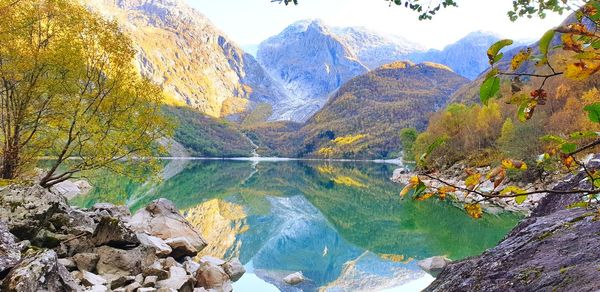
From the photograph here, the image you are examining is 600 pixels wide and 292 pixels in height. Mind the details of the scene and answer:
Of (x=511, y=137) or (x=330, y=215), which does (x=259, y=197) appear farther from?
(x=511, y=137)

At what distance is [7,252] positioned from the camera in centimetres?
739

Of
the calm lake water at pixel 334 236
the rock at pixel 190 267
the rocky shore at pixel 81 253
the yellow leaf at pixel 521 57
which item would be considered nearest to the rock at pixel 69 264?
the rocky shore at pixel 81 253

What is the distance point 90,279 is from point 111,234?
2231 mm

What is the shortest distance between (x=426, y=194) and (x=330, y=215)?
128 feet

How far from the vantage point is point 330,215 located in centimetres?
4044

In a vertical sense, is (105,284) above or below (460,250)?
above

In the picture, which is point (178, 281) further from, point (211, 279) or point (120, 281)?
point (211, 279)

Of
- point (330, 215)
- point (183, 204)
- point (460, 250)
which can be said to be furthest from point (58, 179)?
point (330, 215)

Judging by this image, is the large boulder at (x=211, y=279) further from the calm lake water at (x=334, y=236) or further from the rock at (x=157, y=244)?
the calm lake water at (x=334, y=236)

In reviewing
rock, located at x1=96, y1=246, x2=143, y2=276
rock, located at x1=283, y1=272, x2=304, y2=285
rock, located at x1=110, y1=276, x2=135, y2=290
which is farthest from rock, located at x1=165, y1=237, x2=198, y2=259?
rock, located at x1=283, y1=272, x2=304, y2=285

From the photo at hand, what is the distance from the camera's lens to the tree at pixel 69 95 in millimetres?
14000

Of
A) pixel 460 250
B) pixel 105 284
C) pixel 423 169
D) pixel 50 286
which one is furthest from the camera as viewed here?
pixel 460 250

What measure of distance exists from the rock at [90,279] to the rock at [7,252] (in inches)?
104

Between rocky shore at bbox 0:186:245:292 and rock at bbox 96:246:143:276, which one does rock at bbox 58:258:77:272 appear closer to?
rocky shore at bbox 0:186:245:292
